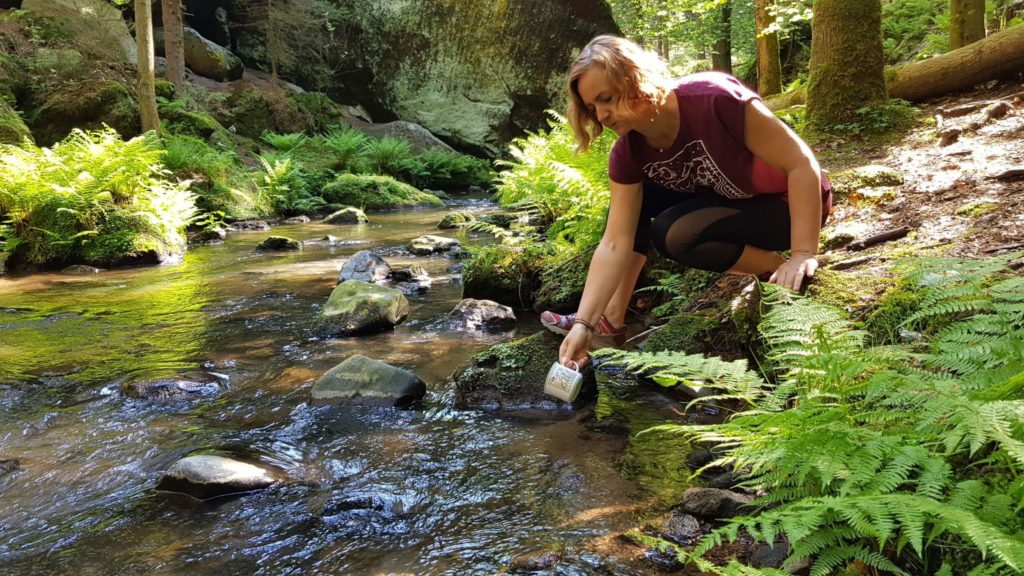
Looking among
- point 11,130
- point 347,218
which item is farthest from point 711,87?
point 11,130

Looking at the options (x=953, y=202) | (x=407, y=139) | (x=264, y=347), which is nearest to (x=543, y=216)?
(x=264, y=347)

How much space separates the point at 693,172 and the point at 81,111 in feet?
50.0

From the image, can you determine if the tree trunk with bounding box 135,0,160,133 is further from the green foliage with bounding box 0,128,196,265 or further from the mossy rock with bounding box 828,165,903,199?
the mossy rock with bounding box 828,165,903,199

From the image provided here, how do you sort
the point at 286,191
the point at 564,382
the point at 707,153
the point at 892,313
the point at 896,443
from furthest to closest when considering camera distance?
the point at 286,191, the point at 707,153, the point at 892,313, the point at 564,382, the point at 896,443

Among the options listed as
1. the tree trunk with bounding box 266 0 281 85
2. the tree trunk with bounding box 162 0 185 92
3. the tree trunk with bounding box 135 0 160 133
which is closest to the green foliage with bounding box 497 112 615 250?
the tree trunk with bounding box 135 0 160 133

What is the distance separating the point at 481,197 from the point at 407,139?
5018mm

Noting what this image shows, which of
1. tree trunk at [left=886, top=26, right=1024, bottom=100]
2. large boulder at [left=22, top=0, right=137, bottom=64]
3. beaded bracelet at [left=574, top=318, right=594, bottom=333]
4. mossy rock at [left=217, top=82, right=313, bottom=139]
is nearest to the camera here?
beaded bracelet at [left=574, top=318, right=594, bottom=333]

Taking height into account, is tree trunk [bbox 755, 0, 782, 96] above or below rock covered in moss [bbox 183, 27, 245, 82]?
below

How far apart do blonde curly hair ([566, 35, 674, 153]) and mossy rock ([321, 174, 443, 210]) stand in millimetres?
13819

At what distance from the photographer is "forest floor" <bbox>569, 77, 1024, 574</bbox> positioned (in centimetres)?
253

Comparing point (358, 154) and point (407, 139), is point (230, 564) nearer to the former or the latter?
point (358, 154)

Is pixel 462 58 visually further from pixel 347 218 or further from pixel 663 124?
pixel 663 124

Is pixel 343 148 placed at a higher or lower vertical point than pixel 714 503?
higher

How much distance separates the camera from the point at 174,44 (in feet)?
58.1
